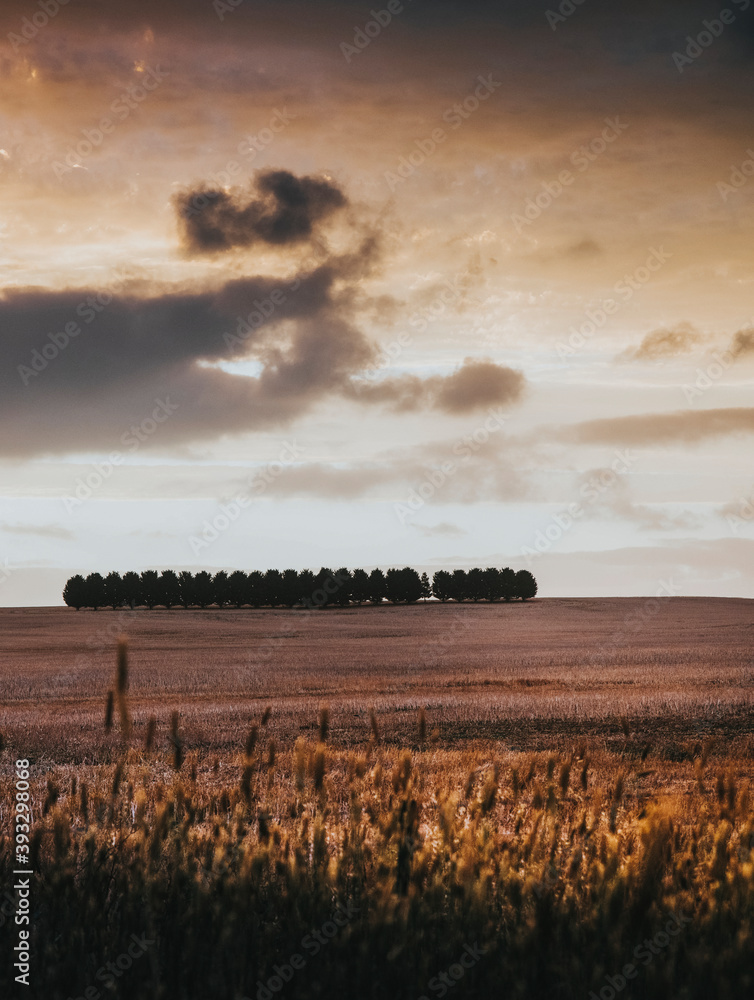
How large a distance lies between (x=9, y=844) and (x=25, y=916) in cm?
187

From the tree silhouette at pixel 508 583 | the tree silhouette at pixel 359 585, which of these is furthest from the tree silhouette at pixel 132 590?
the tree silhouette at pixel 508 583

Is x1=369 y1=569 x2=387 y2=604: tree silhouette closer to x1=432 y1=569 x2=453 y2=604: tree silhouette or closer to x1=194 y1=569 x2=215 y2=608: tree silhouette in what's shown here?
x1=432 y1=569 x2=453 y2=604: tree silhouette

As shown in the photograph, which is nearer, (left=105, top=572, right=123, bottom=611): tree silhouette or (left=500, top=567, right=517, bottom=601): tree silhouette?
(left=105, top=572, right=123, bottom=611): tree silhouette

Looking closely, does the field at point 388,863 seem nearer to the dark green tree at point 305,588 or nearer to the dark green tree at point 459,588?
the dark green tree at point 305,588

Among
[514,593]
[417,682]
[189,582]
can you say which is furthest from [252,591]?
[417,682]

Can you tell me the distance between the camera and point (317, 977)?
4082 mm

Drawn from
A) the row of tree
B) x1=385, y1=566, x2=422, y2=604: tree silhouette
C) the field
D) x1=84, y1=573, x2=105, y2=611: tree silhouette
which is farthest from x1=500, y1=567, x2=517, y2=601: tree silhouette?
the field

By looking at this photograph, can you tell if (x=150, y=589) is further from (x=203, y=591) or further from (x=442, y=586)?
(x=442, y=586)
